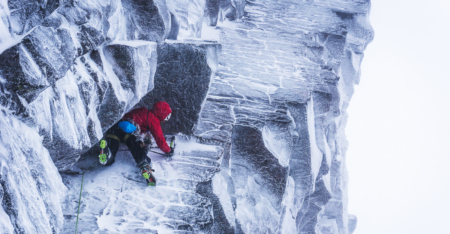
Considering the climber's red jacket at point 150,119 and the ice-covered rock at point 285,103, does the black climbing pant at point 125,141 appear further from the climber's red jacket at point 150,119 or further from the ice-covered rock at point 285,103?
the ice-covered rock at point 285,103

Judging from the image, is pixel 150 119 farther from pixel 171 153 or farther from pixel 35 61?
pixel 35 61

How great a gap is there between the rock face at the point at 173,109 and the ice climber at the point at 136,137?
32cm

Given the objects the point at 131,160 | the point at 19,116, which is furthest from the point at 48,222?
the point at 131,160

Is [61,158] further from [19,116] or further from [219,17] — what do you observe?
[219,17]

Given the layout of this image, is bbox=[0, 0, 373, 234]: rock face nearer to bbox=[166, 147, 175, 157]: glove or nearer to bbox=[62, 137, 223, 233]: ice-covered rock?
bbox=[62, 137, 223, 233]: ice-covered rock

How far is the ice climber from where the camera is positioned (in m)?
5.98

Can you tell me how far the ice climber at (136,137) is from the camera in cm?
598

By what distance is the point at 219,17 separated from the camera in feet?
43.3

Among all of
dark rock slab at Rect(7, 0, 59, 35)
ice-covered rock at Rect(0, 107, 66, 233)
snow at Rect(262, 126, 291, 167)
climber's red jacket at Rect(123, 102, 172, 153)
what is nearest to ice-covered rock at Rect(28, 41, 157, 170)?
ice-covered rock at Rect(0, 107, 66, 233)

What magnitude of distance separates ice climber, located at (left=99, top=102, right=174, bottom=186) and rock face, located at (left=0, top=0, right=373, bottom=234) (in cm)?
32

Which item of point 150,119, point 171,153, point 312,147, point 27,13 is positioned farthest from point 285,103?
point 27,13

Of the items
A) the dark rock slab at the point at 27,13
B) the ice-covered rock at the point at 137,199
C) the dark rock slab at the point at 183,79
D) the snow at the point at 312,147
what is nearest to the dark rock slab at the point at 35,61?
the dark rock slab at the point at 27,13

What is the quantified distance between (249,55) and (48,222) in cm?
917

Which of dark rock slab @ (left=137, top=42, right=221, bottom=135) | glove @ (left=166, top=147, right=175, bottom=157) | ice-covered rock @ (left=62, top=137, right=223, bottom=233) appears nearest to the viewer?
ice-covered rock @ (left=62, top=137, right=223, bottom=233)
